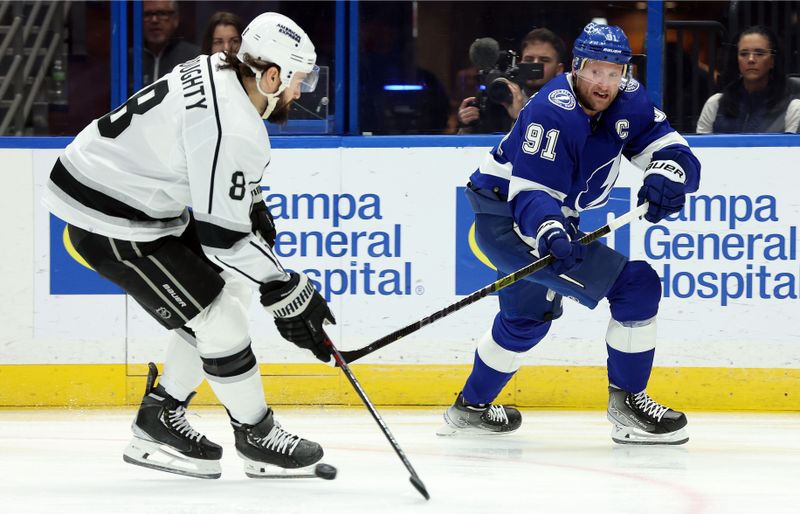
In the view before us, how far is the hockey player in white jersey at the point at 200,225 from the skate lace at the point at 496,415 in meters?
0.99

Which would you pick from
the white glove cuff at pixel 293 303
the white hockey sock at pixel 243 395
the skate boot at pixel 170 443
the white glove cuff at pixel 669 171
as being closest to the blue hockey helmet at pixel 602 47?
the white glove cuff at pixel 669 171

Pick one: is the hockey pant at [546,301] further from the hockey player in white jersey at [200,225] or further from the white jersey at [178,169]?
the white jersey at [178,169]

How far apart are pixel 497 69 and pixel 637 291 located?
126 centimetres


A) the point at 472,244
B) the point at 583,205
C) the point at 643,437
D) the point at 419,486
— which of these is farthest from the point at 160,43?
the point at 419,486

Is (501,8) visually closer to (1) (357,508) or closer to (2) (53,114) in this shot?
(2) (53,114)

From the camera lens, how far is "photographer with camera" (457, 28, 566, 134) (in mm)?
4648

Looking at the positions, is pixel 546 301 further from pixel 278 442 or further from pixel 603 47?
pixel 278 442

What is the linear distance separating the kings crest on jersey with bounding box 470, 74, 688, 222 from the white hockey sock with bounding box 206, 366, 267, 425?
0.93 meters

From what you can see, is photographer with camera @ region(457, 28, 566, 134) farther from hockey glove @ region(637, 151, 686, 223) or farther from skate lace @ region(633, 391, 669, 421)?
skate lace @ region(633, 391, 669, 421)

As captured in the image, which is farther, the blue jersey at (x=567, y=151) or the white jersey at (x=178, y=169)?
the blue jersey at (x=567, y=151)

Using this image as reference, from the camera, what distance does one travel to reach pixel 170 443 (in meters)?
3.24

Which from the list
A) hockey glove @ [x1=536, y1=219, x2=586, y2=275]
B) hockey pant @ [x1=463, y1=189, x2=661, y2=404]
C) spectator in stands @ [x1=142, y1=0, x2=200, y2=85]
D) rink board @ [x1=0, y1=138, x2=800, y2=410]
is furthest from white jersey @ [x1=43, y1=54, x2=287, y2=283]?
spectator in stands @ [x1=142, y1=0, x2=200, y2=85]

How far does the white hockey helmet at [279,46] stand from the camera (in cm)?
299

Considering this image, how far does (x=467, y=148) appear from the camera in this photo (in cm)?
459
